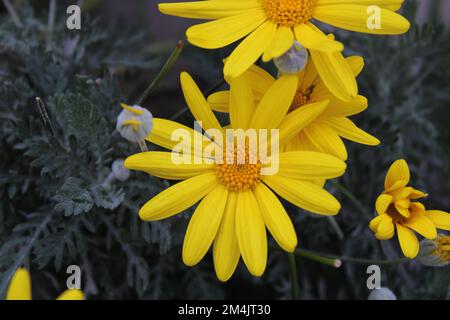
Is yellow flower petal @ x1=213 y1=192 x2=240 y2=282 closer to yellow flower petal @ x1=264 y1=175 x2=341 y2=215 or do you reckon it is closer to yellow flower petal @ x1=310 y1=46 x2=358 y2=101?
yellow flower petal @ x1=264 y1=175 x2=341 y2=215

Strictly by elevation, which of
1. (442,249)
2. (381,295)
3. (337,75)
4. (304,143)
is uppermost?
(337,75)

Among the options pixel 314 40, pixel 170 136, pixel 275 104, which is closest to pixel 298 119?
pixel 275 104

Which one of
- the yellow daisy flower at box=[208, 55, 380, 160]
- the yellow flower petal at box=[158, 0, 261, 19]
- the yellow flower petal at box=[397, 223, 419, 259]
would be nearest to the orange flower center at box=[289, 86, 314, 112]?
the yellow daisy flower at box=[208, 55, 380, 160]

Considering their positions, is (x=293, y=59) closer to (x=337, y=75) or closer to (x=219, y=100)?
(x=337, y=75)

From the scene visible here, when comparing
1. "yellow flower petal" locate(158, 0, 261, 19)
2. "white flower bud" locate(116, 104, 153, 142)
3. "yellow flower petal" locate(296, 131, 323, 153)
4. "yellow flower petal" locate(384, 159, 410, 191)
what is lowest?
"yellow flower petal" locate(384, 159, 410, 191)

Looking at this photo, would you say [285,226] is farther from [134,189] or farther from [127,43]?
[127,43]

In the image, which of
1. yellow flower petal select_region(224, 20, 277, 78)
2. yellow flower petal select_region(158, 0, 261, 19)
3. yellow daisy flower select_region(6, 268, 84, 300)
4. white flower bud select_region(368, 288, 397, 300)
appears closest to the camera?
yellow daisy flower select_region(6, 268, 84, 300)
